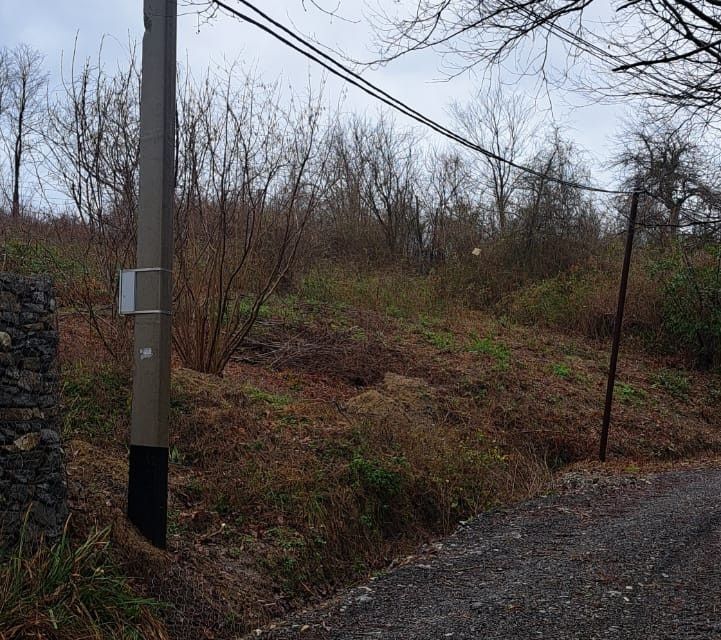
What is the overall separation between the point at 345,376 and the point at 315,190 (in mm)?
3121

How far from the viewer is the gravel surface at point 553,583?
194 inches

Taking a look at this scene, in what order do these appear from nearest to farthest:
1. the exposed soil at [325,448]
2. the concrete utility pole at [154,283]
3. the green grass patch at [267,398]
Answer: the concrete utility pole at [154,283] → the exposed soil at [325,448] → the green grass patch at [267,398]

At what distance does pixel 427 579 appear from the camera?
19.6 feet

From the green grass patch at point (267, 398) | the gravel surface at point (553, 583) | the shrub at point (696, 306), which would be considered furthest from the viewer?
the shrub at point (696, 306)

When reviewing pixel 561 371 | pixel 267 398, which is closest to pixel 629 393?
pixel 561 371

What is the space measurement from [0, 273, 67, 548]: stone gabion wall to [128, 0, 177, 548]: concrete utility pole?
1.94 ft

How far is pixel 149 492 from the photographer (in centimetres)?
522

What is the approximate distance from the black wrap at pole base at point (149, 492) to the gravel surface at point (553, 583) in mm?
994

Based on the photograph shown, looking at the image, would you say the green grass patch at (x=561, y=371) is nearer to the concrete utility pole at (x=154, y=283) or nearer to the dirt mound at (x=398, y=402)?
the dirt mound at (x=398, y=402)

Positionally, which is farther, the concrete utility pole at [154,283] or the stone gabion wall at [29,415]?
the concrete utility pole at [154,283]

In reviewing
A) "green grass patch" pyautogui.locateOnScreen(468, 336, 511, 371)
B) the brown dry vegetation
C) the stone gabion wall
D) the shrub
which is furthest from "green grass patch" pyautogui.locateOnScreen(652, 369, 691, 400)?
the stone gabion wall

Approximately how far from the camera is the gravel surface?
494 centimetres

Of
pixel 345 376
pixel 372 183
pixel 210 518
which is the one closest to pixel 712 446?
pixel 345 376

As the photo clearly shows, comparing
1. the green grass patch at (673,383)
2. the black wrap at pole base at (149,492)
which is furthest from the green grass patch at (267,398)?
the green grass patch at (673,383)
